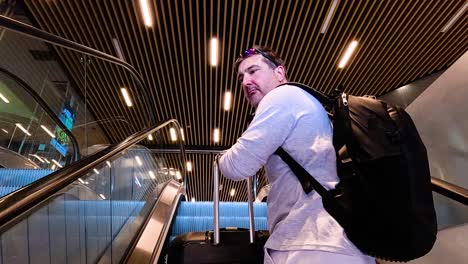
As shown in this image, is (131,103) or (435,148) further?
(131,103)

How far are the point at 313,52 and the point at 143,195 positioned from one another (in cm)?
516

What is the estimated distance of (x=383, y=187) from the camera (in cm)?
102

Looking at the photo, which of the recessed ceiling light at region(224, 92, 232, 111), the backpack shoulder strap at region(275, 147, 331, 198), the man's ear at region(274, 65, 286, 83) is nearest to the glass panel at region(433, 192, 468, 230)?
the man's ear at region(274, 65, 286, 83)

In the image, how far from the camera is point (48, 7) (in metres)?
6.40

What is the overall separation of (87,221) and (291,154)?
5.45ft

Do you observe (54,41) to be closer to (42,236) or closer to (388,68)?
(42,236)

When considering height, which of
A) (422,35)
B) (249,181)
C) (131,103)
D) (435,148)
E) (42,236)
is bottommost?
(42,236)

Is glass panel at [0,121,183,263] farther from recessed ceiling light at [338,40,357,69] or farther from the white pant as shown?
recessed ceiling light at [338,40,357,69]

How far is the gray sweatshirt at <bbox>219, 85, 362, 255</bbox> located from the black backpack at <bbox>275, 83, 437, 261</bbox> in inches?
2.0

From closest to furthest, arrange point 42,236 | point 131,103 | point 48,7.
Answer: point 42,236 → point 48,7 → point 131,103

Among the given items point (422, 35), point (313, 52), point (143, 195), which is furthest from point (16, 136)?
point (422, 35)

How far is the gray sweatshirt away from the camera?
1139 millimetres

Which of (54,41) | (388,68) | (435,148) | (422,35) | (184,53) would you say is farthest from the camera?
(388,68)

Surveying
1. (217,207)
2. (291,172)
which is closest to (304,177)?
(291,172)
